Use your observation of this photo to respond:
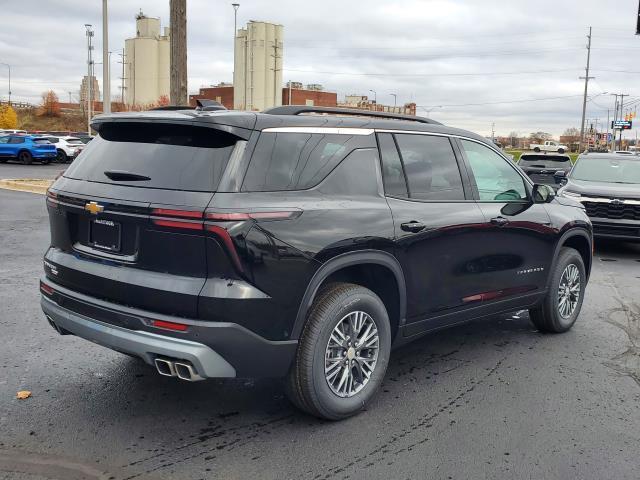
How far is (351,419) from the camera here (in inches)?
166

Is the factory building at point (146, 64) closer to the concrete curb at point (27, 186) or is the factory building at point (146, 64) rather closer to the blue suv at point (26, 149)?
the blue suv at point (26, 149)

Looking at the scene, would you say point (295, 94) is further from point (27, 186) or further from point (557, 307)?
point (557, 307)

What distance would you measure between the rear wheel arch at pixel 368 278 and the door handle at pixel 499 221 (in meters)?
1.17

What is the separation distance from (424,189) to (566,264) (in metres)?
2.18

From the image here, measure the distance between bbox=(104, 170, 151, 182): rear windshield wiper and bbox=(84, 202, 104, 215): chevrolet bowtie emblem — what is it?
0.61ft

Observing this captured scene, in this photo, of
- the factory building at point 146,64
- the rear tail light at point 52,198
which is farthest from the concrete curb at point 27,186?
the factory building at point 146,64

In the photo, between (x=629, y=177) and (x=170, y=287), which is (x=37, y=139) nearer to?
(x=629, y=177)

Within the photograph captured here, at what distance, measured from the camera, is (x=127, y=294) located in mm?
3723

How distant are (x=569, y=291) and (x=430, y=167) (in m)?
2.36

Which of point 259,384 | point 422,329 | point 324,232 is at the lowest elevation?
point 259,384

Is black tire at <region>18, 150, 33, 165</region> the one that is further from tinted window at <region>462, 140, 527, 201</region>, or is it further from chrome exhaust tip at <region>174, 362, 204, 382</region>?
chrome exhaust tip at <region>174, 362, 204, 382</region>

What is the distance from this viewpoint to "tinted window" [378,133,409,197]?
4.46 meters

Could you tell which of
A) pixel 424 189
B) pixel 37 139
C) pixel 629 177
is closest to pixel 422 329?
pixel 424 189

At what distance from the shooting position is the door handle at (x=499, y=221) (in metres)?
5.19
